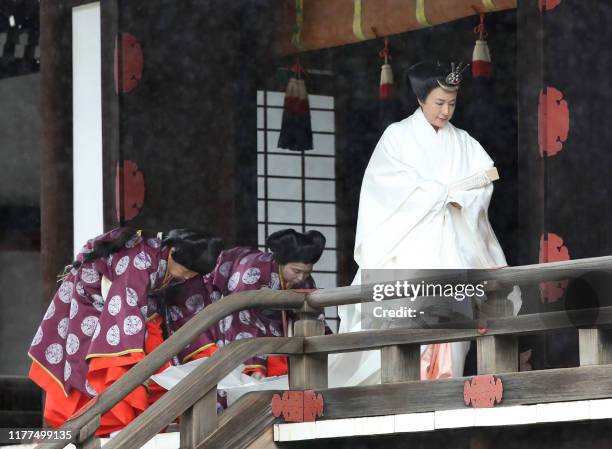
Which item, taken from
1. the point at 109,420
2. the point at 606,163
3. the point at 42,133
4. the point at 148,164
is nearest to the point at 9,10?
the point at 42,133

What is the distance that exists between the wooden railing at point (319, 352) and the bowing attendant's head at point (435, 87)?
1.17 meters

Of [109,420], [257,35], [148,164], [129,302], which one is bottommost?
[109,420]

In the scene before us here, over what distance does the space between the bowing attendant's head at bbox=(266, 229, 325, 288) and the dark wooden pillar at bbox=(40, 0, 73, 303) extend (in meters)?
1.96

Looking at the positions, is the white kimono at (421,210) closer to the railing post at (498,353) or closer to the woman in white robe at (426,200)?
the woman in white robe at (426,200)

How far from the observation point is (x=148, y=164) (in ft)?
37.3

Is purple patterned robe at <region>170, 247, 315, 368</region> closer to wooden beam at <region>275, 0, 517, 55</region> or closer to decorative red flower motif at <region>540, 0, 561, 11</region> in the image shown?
wooden beam at <region>275, 0, 517, 55</region>

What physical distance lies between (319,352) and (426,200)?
1.15m

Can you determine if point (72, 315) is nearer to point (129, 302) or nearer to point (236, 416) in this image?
point (129, 302)

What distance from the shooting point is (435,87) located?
9828mm

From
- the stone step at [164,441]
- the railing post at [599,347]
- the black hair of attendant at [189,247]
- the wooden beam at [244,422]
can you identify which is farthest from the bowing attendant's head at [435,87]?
the stone step at [164,441]

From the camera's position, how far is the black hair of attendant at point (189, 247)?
987cm

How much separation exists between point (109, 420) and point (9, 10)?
4.27 m

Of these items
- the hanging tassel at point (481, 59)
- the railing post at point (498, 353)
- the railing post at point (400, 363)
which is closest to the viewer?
the railing post at point (498, 353)

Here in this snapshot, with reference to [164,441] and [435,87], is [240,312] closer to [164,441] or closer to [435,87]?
[164,441]
